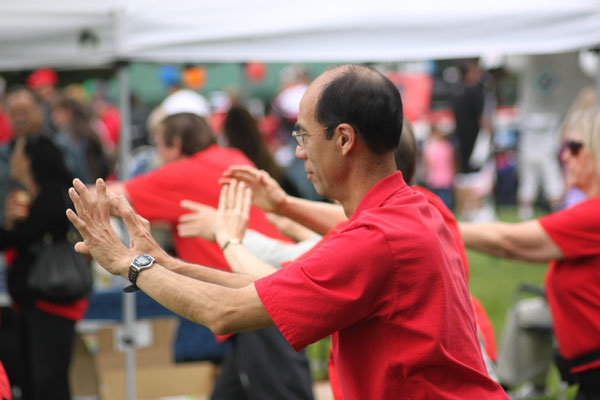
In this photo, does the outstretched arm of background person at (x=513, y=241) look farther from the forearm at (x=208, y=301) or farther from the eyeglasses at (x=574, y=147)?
the forearm at (x=208, y=301)

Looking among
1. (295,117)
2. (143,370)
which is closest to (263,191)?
(143,370)

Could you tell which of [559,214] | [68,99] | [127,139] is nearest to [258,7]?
[127,139]

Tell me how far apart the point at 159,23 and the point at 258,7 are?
0.56m

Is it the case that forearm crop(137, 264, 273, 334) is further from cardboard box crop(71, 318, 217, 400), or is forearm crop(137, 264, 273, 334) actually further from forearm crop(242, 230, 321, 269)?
cardboard box crop(71, 318, 217, 400)

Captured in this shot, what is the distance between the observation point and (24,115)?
4965 millimetres

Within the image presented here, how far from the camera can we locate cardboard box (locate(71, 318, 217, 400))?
534cm

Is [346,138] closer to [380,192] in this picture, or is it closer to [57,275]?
[380,192]

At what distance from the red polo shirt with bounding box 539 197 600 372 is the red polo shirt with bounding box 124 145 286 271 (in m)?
1.46

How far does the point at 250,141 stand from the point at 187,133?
75 centimetres

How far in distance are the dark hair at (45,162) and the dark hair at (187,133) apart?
69cm

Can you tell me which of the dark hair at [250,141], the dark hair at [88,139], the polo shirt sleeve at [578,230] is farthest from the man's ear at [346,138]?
the dark hair at [88,139]

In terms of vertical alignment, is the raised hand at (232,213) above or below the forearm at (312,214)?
above

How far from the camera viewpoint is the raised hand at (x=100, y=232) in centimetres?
203

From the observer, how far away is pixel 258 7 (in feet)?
14.8
